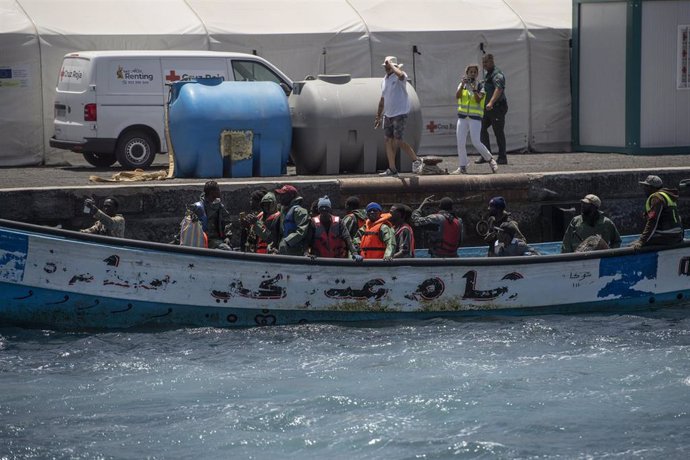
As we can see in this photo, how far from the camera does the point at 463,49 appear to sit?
21781 millimetres

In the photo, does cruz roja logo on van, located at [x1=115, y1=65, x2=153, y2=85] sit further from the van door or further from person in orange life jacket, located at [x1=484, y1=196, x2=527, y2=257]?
person in orange life jacket, located at [x1=484, y1=196, x2=527, y2=257]

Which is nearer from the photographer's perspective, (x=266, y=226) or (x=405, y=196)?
(x=266, y=226)

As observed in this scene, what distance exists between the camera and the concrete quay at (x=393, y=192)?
15344mm

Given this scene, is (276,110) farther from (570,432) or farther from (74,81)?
(570,432)

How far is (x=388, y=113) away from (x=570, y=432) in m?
7.14

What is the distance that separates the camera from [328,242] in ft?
43.9

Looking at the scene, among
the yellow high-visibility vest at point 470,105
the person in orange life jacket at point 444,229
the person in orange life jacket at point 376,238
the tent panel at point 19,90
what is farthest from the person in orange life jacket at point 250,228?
the tent panel at point 19,90

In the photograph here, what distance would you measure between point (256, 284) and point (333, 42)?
8965 mm

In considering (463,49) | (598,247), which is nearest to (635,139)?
(463,49)

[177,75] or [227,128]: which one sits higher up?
[177,75]

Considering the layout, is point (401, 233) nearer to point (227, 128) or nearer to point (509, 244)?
point (509, 244)

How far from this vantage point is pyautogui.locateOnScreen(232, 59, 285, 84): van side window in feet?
63.0

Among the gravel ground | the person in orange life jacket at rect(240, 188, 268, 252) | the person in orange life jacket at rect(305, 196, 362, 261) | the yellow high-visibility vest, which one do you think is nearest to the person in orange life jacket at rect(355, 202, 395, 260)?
the person in orange life jacket at rect(305, 196, 362, 261)

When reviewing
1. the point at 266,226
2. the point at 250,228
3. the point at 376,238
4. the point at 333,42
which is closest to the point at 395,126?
the point at 250,228
